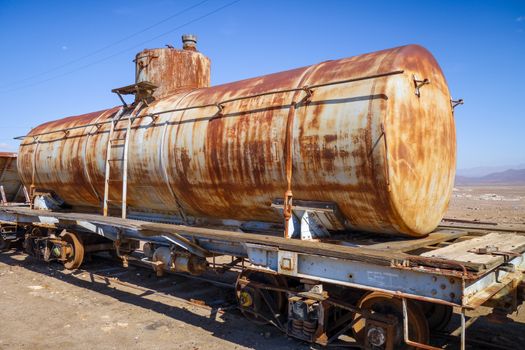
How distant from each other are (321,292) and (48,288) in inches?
264

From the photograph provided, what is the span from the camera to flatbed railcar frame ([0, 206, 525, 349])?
432cm

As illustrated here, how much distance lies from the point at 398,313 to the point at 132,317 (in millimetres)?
4491

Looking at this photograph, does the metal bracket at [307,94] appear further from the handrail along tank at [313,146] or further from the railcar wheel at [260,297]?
the railcar wheel at [260,297]

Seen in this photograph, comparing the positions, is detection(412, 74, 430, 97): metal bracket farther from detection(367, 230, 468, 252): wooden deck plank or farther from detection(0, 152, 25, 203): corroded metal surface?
detection(0, 152, 25, 203): corroded metal surface

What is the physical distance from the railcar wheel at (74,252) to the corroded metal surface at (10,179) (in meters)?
5.05

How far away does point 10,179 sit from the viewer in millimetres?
14188

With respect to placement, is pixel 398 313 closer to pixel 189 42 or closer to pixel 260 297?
pixel 260 297

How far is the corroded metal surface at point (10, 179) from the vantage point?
44.8 feet

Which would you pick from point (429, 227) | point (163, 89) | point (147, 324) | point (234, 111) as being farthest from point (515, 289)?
point (163, 89)

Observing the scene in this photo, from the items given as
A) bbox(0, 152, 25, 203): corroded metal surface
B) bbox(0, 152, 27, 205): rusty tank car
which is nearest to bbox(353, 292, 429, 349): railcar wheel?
bbox(0, 152, 27, 205): rusty tank car

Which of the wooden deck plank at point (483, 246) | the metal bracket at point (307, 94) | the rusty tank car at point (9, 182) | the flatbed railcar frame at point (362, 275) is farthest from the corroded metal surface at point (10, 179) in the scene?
the wooden deck plank at point (483, 246)

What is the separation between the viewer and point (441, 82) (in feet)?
19.9

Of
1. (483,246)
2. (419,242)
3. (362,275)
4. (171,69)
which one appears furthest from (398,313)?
(171,69)

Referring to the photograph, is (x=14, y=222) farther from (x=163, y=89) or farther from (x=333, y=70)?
(x=333, y=70)
